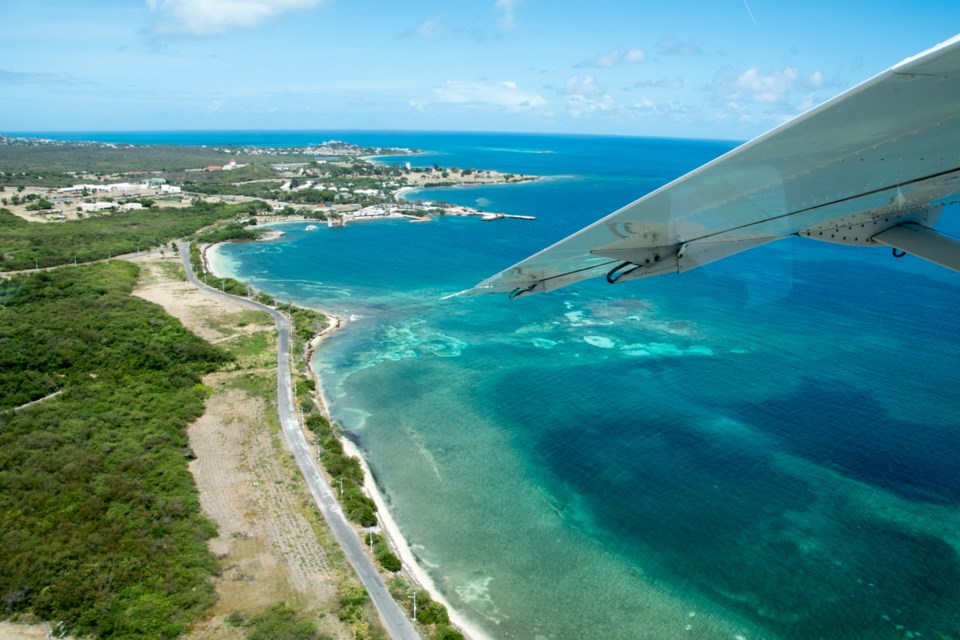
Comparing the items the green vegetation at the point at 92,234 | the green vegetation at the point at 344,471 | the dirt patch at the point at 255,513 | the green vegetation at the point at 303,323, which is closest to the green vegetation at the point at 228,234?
the green vegetation at the point at 92,234

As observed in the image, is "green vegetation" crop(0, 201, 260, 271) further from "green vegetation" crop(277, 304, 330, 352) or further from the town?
"green vegetation" crop(277, 304, 330, 352)

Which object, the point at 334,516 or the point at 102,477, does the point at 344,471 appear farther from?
the point at 102,477

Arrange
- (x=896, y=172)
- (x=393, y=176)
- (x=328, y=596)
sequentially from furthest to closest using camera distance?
(x=393, y=176) < (x=328, y=596) < (x=896, y=172)

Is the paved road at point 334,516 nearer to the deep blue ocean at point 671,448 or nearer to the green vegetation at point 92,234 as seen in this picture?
the deep blue ocean at point 671,448

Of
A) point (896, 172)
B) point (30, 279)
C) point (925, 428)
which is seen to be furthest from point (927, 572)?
point (30, 279)

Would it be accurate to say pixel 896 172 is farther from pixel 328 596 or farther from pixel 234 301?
pixel 234 301

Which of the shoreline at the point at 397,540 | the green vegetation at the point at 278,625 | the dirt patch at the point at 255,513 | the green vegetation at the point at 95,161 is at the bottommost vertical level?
the shoreline at the point at 397,540
